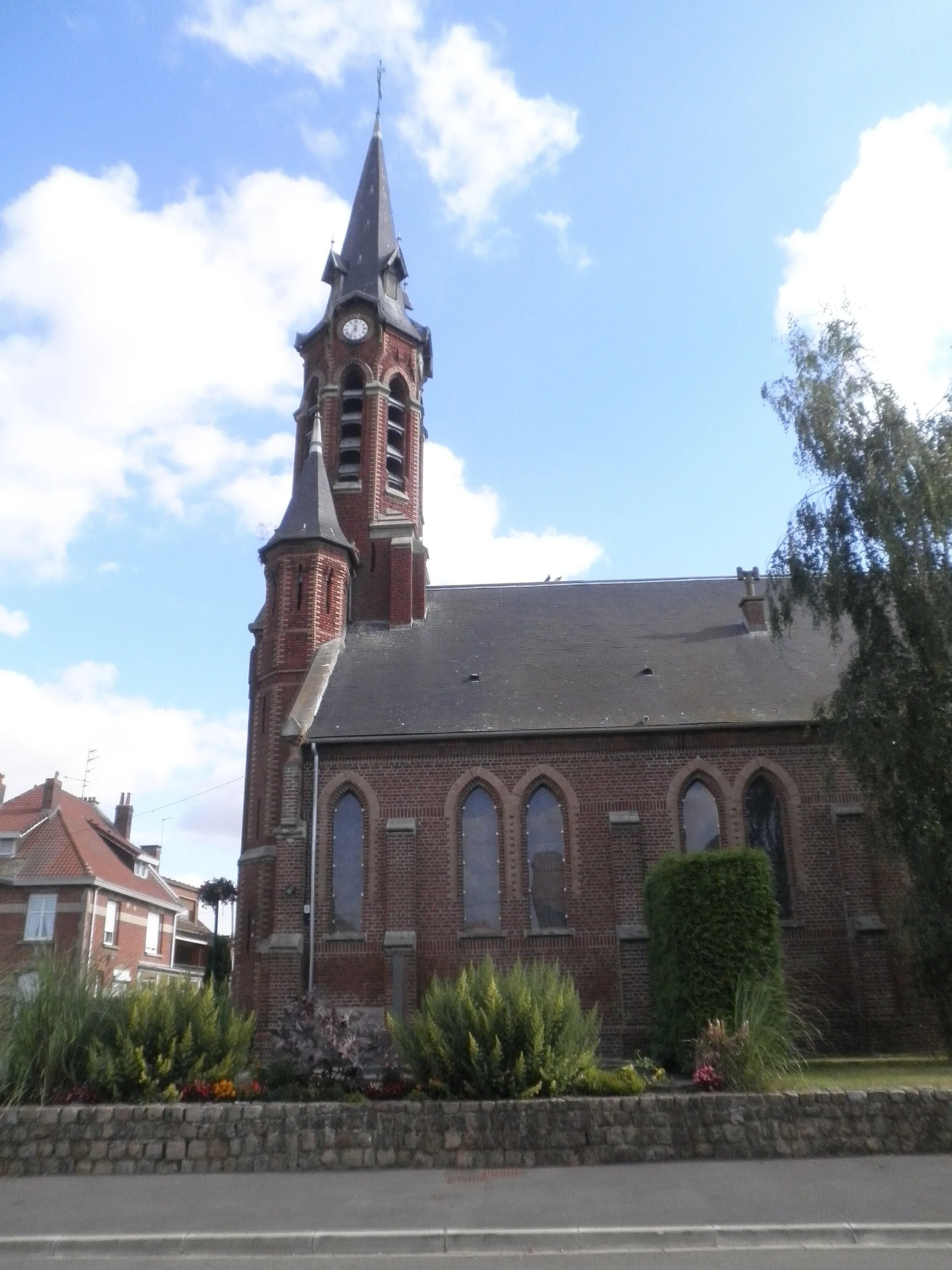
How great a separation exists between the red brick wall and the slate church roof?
53 centimetres

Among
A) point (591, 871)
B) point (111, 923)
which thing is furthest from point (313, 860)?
point (111, 923)

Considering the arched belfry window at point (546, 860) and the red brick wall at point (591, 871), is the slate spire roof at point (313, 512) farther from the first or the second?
the arched belfry window at point (546, 860)

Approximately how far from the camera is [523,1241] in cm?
852

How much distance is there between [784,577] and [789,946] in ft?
24.8

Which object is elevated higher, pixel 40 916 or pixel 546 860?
pixel 40 916

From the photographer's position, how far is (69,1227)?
918 centimetres

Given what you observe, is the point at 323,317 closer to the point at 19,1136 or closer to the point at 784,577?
the point at 784,577

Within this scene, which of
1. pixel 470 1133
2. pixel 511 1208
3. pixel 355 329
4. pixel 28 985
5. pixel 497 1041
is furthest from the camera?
pixel 355 329

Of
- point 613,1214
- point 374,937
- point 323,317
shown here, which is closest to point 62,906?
point 374,937

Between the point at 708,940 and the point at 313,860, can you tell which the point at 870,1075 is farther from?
the point at 313,860

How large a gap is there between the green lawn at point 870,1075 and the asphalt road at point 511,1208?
227 cm

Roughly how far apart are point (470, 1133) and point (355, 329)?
1009 inches

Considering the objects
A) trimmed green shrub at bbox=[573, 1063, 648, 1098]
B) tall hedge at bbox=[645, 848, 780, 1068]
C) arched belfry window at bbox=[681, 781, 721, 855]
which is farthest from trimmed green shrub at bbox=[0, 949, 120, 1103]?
arched belfry window at bbox=[681, 781, 721, 855]

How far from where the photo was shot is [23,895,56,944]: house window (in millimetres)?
35094
